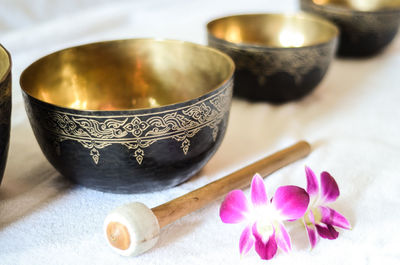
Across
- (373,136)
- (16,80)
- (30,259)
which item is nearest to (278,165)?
(373,136)

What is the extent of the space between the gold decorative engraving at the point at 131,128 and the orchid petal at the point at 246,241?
13 cm

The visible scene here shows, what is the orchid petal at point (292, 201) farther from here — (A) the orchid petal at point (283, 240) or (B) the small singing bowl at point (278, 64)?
(B) the small singing bowl at point (278, 64)

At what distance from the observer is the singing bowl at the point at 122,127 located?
22.5 inches

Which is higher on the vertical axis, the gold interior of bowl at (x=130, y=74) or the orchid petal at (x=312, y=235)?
the gold interior of bowl at (x=130, y=74)

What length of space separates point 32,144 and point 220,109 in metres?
0.36

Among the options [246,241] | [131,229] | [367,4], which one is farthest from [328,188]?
[367,4]

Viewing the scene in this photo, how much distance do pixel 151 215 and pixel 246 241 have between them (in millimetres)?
115

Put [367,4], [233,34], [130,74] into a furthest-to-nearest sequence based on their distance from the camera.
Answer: [367,4], [233,34], [130,74]

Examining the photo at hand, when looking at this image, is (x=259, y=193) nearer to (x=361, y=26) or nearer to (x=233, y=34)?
(x=233, y=34)

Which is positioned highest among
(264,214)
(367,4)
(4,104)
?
(4,104)

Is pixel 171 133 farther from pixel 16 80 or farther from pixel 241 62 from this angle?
pixel 16 80

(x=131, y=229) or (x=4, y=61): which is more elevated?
(x=4, y=61)

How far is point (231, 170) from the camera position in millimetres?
756

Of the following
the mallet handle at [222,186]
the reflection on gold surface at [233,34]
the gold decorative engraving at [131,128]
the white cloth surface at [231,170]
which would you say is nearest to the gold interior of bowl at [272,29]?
the reflection on gold surface at [233,34]
